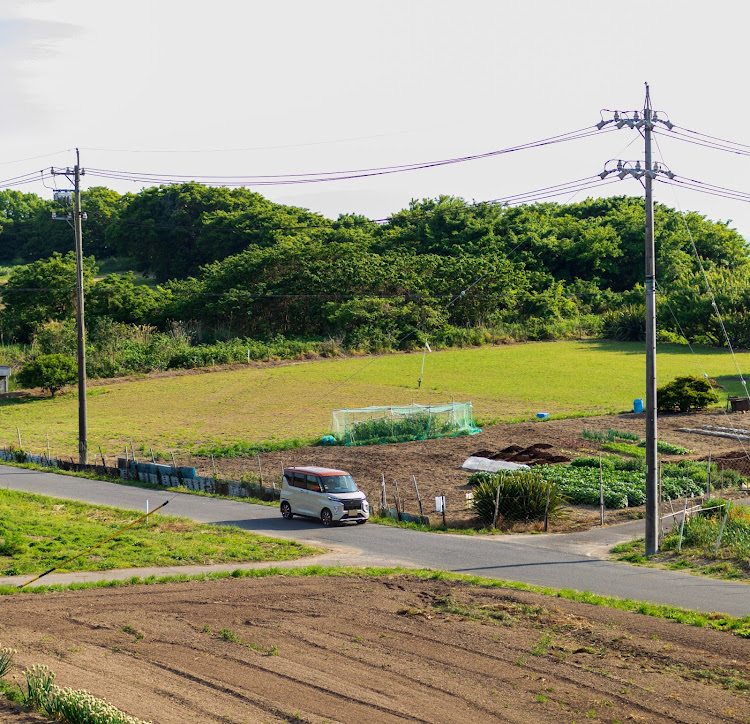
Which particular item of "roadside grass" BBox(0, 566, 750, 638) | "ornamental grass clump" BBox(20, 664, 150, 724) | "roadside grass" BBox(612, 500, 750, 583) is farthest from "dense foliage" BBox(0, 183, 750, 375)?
"ornamental grass clump" BBox(20, 664, 150, 724)

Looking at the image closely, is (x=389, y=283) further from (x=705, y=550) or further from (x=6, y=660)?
(x=6, y=660)

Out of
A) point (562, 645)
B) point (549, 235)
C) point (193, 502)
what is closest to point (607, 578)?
point (562, 645)

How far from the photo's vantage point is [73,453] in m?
42.6

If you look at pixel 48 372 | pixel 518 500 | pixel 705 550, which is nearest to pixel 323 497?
pixel 518 500

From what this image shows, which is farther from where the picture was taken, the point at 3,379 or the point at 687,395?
the point at 3,379

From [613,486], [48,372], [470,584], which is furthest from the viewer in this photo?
[48,372]

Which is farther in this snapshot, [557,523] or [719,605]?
[557,523]

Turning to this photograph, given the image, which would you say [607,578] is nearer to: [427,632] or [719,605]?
[719,605]

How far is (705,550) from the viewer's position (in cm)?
2244

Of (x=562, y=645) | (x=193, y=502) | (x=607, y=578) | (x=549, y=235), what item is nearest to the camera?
(x=562, y=645)

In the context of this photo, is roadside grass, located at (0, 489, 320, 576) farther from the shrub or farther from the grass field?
the shrub

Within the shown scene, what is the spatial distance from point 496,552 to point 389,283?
217ft

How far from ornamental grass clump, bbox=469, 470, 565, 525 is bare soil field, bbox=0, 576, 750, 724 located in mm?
8833

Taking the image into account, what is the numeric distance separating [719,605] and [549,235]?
92.3 meters
